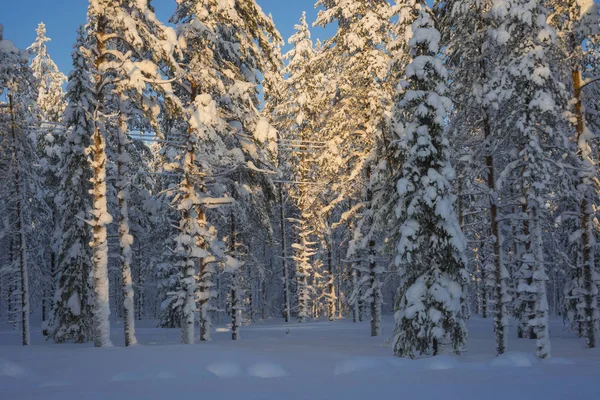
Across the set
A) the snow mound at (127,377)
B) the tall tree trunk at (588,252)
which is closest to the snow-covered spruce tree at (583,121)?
the tall tree trunk at (588,252)

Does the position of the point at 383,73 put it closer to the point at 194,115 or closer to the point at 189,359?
the point at 194,115

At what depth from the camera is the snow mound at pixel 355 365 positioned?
9.37 m

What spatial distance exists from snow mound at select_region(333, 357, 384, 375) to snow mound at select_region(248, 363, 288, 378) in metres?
1.04

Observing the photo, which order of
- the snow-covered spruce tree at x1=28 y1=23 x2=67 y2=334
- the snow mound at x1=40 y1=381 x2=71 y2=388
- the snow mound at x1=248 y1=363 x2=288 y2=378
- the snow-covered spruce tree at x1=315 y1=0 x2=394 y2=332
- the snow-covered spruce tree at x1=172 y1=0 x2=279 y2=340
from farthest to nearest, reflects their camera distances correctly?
the snow-covered spruce tree at x1=28 y1=23 x2=67 y2=334 < the snow-covered spruce tree at x1=315 y1=0 x2=394 y2=332 < the snow-covered spruce tree at x1=172 y1=0 x2=279 y2=340 < the snow mound at x1=248 y1=363 x2=288 y2=378 < the snow mound at x1=40 y1=381 x2=71 y2=388

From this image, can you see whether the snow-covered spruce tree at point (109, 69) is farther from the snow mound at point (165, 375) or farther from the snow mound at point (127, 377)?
the snow mound at point (165, 375)

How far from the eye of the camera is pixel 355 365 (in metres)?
9.55

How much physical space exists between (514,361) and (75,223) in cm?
1910

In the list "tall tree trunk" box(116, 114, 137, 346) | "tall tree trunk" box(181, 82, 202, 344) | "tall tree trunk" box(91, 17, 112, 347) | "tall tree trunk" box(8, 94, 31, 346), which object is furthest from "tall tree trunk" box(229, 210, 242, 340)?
"tall tree trunk" box(8, 94, 31, 346)

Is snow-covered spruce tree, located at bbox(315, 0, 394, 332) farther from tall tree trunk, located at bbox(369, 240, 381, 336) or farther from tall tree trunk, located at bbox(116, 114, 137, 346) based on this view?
tall tree trunk, located at bbox(116, 114, 137, 346)

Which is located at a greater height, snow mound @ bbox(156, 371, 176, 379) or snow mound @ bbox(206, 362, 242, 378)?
snow mound @ bbox(156, 371, 176, 379)

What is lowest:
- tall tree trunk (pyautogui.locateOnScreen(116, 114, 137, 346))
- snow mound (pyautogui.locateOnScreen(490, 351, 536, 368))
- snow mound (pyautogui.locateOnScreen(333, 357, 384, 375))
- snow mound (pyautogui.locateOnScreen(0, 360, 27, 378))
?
snow mound (pyautogui.locateOnScreen(490, 351, 536, 368))

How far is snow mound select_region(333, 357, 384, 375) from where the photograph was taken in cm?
937

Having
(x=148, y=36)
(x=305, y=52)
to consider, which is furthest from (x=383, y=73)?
(x=305, y=52)

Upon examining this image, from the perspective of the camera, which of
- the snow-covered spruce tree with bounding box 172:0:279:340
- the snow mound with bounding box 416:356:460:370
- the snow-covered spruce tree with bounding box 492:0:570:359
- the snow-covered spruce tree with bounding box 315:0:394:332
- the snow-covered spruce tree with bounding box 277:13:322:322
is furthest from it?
the snow-covered spruce tree with bounding box 277:13:322:322
